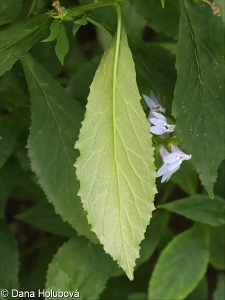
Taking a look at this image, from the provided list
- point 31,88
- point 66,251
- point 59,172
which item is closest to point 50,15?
point 31,88

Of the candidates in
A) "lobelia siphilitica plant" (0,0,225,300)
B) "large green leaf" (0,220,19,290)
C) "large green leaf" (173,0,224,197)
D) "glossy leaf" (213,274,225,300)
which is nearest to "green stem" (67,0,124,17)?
"lobelia siphilitica plant" (0,0,225,300)

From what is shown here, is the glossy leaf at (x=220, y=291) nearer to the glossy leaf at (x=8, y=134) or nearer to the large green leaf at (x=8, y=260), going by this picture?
the large green leaf at (x=8, y=260)

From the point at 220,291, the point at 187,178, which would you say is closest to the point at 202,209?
the point at 187,178

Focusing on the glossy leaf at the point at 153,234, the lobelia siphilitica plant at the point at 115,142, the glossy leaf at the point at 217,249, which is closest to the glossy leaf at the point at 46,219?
the lobelia siphilitica plant at the point at 115,142

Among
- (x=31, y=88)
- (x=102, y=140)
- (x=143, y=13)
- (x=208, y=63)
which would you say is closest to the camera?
(x=102, y=140)

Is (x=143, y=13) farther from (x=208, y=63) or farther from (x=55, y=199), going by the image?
(x=55, y=199)

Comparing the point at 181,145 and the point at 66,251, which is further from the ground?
the point at 181,145
